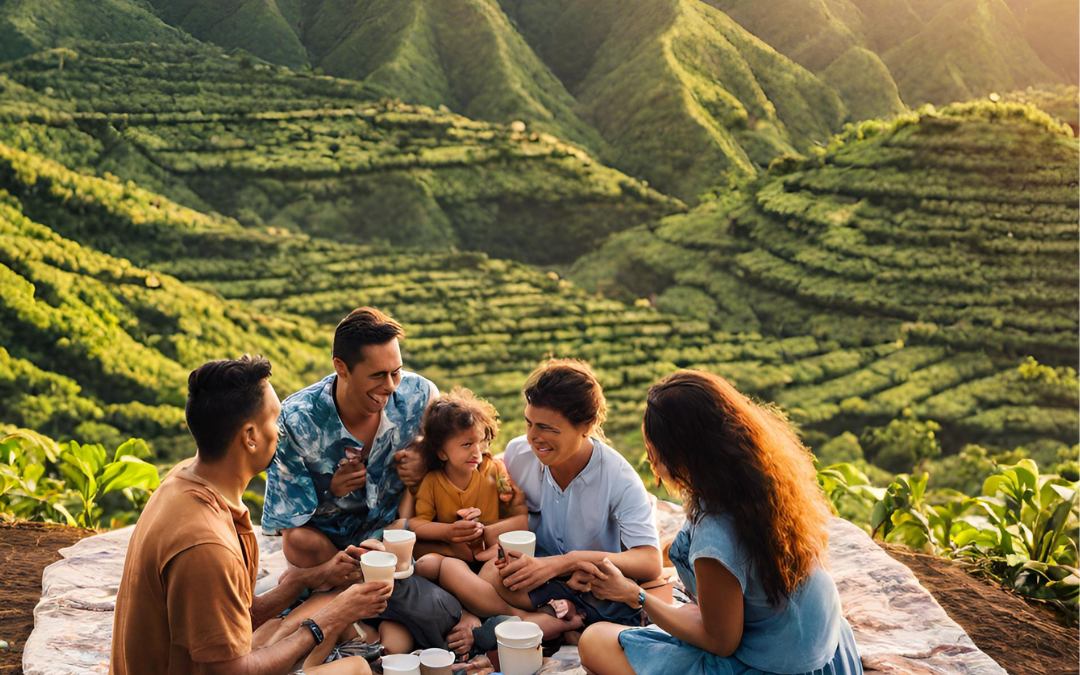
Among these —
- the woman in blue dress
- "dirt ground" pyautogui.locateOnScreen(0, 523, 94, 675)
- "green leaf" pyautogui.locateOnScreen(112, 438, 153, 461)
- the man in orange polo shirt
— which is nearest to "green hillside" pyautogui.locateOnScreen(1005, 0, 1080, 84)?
the woman in blue dress

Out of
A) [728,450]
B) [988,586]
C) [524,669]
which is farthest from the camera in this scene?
[988,586]

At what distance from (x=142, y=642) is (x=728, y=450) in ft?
4.74

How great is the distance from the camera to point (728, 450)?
2.15 meters

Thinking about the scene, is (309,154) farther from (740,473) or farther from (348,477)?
(740,473)

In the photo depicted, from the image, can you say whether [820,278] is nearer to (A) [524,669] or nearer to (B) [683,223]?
(B) [683,223]

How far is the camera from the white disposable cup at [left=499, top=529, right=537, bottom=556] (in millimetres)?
2842

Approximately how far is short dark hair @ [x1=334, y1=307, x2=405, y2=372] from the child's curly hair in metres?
0.31

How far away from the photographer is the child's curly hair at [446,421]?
302 centimetres

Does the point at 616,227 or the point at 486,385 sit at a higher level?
the point at 616,227

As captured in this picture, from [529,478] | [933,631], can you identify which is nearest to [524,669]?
[529,478]

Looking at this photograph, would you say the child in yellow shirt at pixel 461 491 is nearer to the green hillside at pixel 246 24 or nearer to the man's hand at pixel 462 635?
the man's hand at pixel 462 635

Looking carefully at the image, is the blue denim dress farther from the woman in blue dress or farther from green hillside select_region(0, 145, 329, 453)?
green hillside select_region(0, 145, 329, 453)

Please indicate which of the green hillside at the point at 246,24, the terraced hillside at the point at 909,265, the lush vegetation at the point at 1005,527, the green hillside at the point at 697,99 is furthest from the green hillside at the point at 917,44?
the lush vegetation at the point at 1005,527

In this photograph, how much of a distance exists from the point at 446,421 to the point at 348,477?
1.29ft
